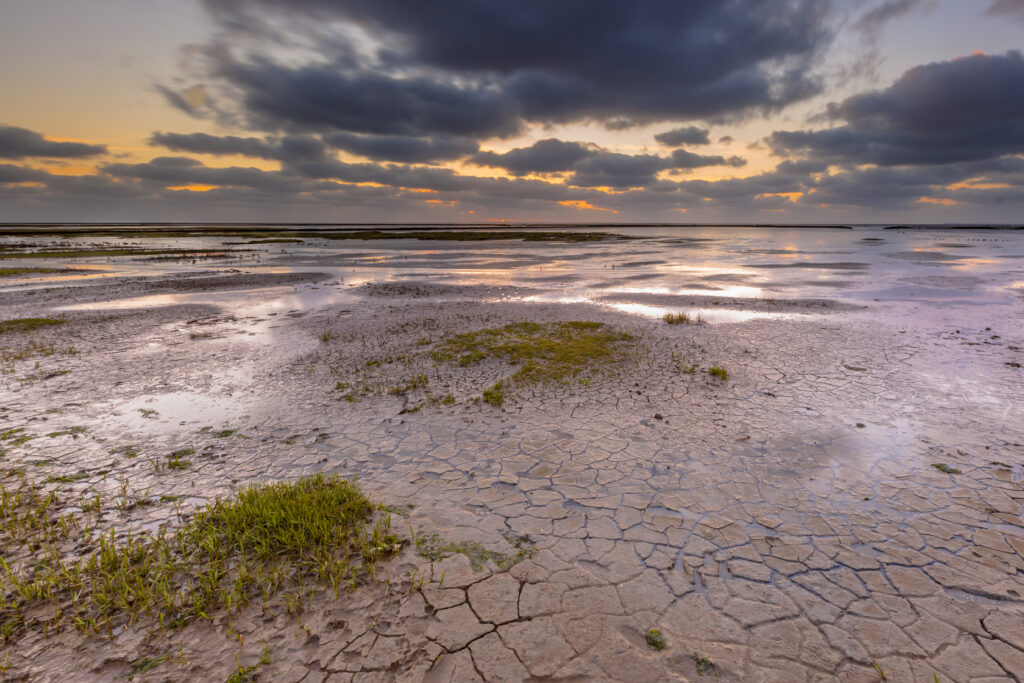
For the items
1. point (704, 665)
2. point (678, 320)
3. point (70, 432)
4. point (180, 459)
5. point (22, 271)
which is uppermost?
point (22, 271)

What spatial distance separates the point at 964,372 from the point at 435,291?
2124cm

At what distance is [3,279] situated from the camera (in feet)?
93.3

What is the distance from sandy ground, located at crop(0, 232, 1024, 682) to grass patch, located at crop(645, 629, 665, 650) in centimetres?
5

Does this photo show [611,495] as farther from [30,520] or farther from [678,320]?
[678,320]

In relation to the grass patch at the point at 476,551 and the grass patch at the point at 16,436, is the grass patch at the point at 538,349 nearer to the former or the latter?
Result: the grass patch at the point at 476,551

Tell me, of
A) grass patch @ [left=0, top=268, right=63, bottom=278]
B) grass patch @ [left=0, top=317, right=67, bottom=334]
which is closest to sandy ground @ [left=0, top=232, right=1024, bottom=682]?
grass patch @ [left=0, top=317, right=67, bottom=334]

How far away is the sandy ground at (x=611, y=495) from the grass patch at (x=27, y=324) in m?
4.59

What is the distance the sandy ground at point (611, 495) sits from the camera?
352 centimetres

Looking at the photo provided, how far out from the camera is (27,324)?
50.7ft

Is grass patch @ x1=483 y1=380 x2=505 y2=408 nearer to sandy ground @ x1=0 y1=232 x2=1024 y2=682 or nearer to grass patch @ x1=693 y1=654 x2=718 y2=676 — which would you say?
sandy ground @ x1=0 y1=232 x2=1024 y2=682

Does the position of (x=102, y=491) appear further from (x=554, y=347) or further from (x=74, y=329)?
(x=74, y=329)

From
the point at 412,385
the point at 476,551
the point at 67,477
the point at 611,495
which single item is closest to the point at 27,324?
the point at 67,477

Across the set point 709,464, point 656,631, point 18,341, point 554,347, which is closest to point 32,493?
point 656,631

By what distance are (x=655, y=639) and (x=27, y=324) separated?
72.6 ft
